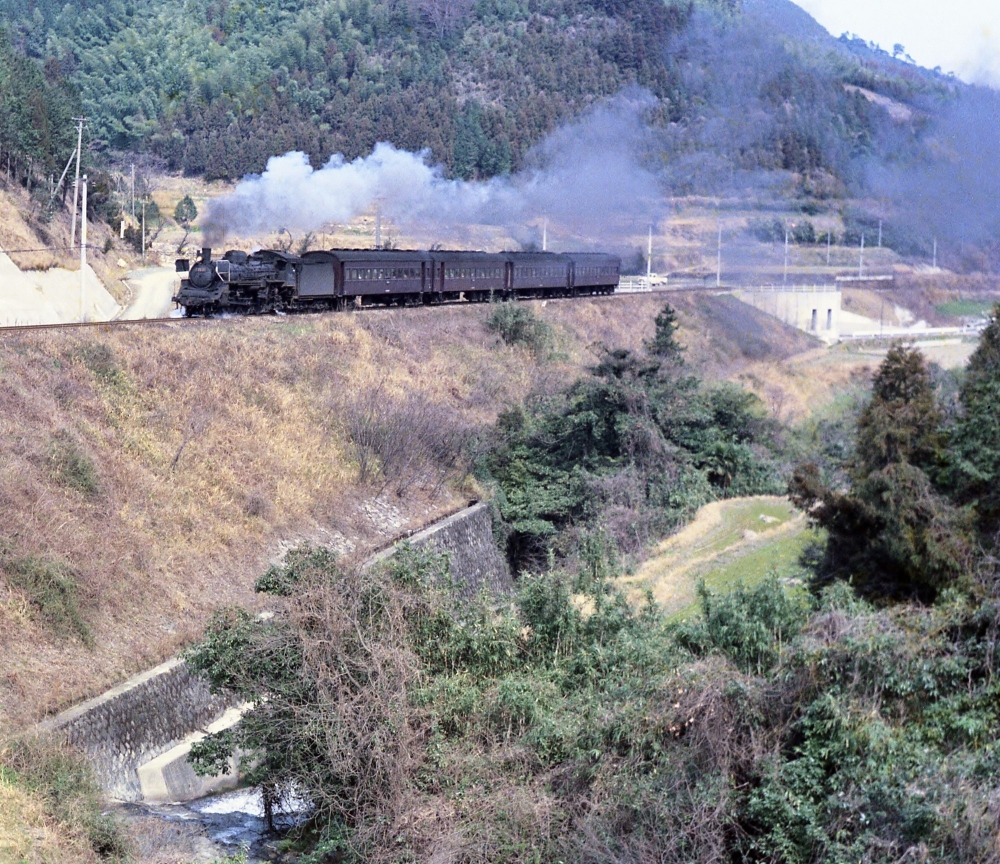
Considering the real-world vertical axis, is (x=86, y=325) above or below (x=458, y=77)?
below

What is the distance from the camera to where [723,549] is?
27375mm

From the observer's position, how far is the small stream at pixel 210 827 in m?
13.5

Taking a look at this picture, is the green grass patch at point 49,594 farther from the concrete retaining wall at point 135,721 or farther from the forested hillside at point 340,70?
the forested hillside at point 340,70

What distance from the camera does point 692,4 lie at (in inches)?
4528

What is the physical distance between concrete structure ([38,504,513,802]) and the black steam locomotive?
52.9 feet

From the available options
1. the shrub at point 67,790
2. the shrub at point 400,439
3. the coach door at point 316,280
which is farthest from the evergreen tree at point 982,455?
the coach door at point 316,280

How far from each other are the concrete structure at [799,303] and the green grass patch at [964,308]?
1641 cm

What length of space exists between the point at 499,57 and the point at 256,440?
104248 mm

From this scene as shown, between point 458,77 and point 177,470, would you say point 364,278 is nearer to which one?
point 177,470

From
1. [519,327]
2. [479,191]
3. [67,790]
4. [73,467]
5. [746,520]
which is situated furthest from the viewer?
[479,191]

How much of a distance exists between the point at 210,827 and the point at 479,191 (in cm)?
4841

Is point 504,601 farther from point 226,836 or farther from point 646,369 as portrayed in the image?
point 646,369

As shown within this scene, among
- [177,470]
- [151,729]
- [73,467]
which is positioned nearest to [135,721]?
[151,729]

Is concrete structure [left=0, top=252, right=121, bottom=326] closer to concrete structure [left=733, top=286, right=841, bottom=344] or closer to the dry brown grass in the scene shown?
the dry brown grass
